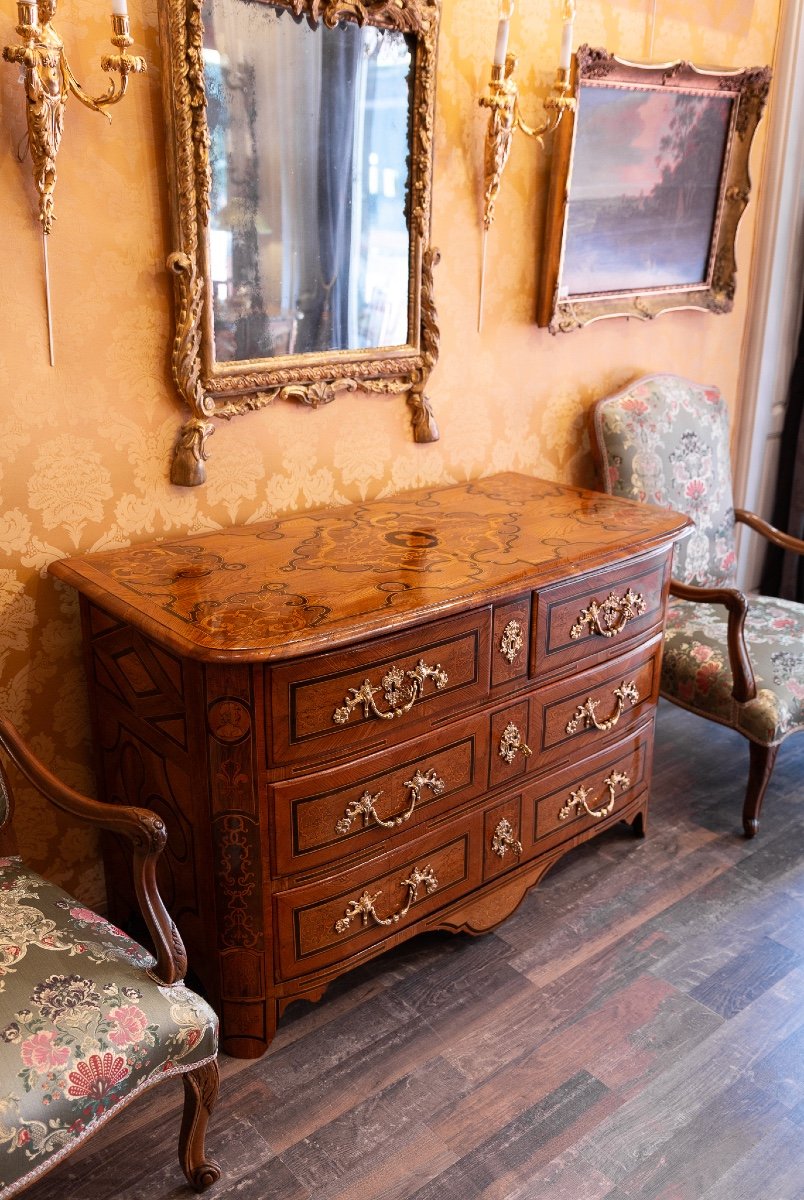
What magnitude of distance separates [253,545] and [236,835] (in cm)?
68

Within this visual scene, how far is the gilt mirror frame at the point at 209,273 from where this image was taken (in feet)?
6.64

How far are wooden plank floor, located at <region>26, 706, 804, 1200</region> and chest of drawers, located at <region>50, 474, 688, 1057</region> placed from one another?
15 cm

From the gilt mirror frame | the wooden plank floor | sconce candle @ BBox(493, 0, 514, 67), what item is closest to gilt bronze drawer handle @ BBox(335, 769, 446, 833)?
the wooden plank floor

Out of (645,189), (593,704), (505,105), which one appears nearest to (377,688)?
(593,704)

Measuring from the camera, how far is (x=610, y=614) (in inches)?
96.5

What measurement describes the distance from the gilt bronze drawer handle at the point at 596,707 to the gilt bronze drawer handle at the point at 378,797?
47cm

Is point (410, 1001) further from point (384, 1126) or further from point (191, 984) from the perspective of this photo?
point (191, 984)

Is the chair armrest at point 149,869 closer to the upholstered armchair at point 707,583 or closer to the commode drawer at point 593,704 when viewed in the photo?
the commode drawer at point 593,704

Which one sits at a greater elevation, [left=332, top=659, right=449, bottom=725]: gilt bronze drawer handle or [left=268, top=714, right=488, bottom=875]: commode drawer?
[left=332, top=659, right=449, bottom=725]: gilt bronze drawer handle

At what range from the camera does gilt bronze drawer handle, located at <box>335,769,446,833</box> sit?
2016 mm

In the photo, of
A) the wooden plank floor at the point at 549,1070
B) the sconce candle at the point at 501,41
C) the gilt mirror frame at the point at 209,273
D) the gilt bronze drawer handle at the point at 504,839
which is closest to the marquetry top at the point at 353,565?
the gilt mirror frame at the point at 209,273

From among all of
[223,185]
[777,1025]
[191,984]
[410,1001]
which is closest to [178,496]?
[223,185]

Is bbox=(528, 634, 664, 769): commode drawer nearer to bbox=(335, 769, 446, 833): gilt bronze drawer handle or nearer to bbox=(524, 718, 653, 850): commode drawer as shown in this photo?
bbox=(524, 718, 653, 850): commode drawer

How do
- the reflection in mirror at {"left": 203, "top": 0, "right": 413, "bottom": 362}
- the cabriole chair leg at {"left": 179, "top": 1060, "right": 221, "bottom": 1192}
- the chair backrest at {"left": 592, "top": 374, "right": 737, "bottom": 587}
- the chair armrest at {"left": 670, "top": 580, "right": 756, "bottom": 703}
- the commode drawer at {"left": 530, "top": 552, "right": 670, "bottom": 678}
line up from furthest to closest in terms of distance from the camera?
Result: 1. the chair backrest at {"left": 592, "top": 374, "right": 737, "bottom": 587}
2. the chair armrest at {"left": 670, "top": 580, "right": 756, "bottom": 703}
3. the commode drawer at {"left": 530, "top": 552, "right": 670, "bottom": 678}
4. the reflection in mirror at {"left": 203, "top": 0, "right": 413, "bottom": 362}
5. the cabriole chair leg at {"left": 179, "top": 1060, "right": 221, "bottom": 1192}
